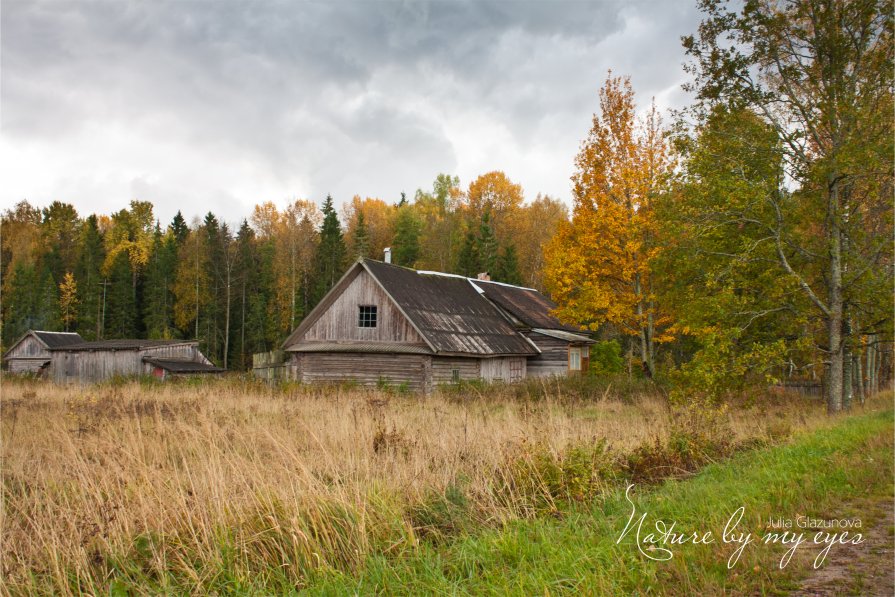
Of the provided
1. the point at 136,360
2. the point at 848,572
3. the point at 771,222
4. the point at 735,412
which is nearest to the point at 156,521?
the point at 848,572

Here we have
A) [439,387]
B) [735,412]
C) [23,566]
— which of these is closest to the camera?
[23,566]

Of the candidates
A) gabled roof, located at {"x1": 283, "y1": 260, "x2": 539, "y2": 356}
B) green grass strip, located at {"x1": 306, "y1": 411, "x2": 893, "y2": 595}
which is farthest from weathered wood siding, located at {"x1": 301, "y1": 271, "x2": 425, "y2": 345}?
green grass strip, located at {"x1": 306, "y1": 411, "x2": 893, "y2": 595}

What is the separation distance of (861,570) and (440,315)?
21.5 metres

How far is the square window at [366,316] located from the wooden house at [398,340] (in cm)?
4

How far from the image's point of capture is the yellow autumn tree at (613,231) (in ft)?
67.9

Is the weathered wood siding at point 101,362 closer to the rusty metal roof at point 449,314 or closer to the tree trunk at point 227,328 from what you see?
the tree trunk at point 227,328

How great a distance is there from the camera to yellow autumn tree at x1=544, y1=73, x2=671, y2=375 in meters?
20.7

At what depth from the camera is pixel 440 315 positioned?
25.1 m

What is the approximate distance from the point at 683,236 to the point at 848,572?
1110 centimetres

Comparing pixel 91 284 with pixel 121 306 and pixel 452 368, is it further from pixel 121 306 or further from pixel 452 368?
pixel 452 368

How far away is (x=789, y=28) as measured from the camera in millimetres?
13570

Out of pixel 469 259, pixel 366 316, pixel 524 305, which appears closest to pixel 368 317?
pixel 366 316

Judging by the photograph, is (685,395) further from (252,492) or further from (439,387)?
(439,387)

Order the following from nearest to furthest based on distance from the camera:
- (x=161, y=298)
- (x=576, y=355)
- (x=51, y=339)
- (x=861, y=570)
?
(x=861, y=570), (x=576, y=355), (x=51, y=339), (x=161, y=298)
